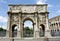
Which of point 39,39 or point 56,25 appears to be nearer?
point 39,39

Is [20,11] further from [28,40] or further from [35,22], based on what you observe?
[28,40]

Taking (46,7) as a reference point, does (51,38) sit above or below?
below

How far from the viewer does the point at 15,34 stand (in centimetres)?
3180

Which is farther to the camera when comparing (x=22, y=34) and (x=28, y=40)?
(x=22, y=34)

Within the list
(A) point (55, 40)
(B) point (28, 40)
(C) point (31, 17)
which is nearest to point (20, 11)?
(C) point (31, 17)

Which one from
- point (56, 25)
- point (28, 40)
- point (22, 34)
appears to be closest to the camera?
point (28, 40)

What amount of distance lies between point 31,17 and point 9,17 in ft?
16.2

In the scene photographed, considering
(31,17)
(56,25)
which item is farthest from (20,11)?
(56,25)

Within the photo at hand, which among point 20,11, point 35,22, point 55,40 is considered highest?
point 20,11

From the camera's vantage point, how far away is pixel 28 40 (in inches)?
1098

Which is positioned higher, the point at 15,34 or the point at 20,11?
Answer: the point at 20,11

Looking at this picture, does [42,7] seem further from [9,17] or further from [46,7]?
[9,17]

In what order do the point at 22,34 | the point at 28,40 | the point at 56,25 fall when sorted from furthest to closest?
1. the point at 56,25
2. the point at 22,34
3. the point at 28,40

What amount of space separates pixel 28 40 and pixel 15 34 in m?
4.91
